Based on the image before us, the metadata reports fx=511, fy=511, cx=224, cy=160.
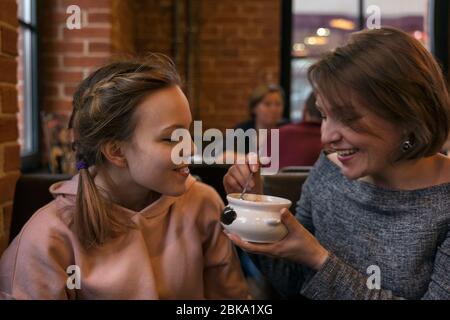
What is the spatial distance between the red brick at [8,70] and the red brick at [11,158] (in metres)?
0.15

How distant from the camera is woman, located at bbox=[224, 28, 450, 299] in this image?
2.79ft

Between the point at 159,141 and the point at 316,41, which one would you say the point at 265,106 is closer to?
the point at 316,41

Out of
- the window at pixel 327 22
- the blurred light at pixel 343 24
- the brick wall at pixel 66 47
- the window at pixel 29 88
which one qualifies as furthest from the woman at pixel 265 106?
the window at pixel 29 88

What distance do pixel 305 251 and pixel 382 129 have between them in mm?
247

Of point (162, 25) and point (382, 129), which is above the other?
point (162, 25)

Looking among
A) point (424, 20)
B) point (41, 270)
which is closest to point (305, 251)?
point (41, 270)

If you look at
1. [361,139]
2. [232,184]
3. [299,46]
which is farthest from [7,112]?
[299,46]

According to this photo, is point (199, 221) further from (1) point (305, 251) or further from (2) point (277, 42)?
(2) point (277, 42)

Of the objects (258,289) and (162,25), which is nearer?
(258,289)

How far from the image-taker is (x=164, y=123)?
88 centimetres

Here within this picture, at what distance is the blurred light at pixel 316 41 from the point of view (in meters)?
3.70

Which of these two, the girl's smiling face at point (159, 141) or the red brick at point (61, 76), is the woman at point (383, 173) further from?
the red brick at point (61, 76)

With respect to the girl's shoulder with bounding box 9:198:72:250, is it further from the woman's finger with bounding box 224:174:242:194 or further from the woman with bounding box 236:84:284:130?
the woman with bounding box 236:84:284:130
